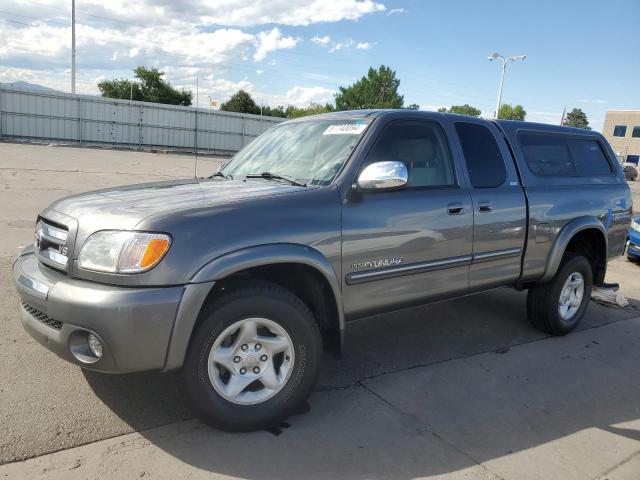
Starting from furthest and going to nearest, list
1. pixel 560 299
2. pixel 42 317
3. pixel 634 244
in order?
pixel 634 244
pixel 560 299
pixel 42 317

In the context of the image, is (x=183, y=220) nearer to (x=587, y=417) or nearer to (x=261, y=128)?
(x=587, y=417)

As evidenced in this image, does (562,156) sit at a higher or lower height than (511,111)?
lower

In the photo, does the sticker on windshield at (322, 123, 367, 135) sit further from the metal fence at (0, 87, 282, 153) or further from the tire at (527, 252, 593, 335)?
the metal fence at (0, 87, 282, 153)

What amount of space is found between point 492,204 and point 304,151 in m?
1.55

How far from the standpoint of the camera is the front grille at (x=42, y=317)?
281 cm

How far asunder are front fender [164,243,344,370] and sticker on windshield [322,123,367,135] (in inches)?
43.5

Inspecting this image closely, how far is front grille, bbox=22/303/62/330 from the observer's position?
2.81 meters

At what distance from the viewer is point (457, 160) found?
13.5 feet

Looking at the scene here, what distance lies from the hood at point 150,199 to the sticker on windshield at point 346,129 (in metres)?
0.62

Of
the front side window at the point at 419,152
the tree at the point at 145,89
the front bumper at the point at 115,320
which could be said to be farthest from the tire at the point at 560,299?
the tree at the point at 145,89

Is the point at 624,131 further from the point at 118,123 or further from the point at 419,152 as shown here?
the point at 419,152

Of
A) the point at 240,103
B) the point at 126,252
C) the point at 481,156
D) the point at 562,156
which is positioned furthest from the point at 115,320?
the point at 240,103

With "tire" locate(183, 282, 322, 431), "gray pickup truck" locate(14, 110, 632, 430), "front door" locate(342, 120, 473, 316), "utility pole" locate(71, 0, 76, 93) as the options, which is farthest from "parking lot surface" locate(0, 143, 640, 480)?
"utility pole" locate(71, 0, 76, 93)

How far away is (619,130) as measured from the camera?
71.2 m
